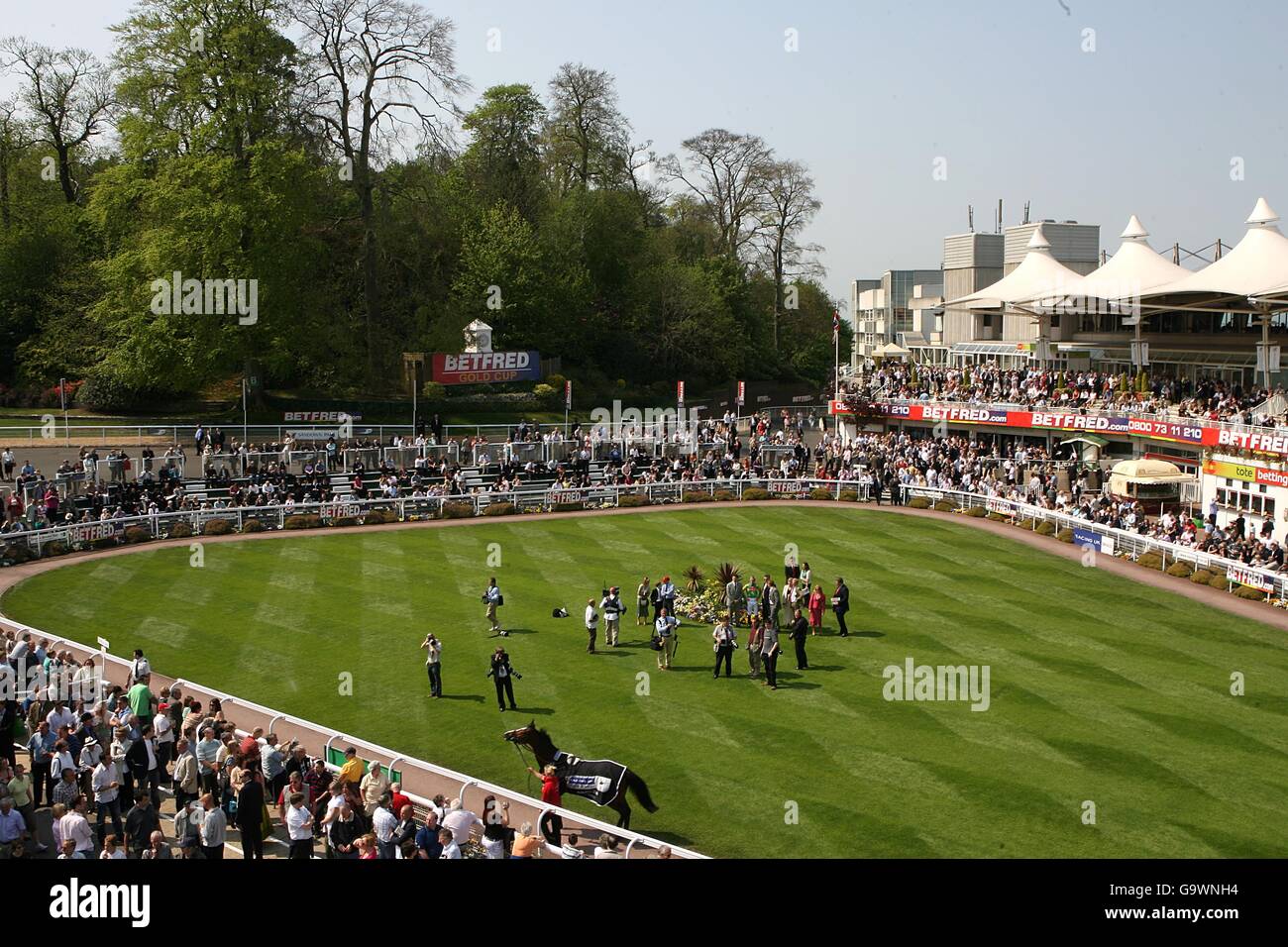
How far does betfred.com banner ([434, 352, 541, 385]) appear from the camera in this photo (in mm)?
61156

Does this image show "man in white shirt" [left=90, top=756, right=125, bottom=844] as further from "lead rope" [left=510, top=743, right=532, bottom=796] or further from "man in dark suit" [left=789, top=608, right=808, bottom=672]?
"man in dark suit" [left=789, top=608, right=808, bottom=672]

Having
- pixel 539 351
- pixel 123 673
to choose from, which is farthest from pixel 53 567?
pixel 539 351

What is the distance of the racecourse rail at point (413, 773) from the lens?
1411 cm

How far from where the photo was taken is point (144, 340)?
4928 centimetres

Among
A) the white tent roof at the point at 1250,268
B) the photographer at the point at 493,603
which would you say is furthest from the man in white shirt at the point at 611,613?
the white tent roof at the point at 1250,268

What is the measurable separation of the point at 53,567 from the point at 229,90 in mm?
26785

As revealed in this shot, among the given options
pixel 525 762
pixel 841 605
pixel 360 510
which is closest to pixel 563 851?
pixel 525 762

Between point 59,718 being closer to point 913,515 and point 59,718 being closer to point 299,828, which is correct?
point 299,828

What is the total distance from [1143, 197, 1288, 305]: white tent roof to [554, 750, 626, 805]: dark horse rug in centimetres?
3617

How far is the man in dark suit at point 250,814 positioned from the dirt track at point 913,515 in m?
19.6

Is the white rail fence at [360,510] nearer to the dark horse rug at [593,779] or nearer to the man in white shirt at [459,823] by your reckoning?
the dark horse rug at [593,779]

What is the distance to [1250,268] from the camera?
146 ft

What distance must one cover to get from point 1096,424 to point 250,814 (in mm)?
41615
